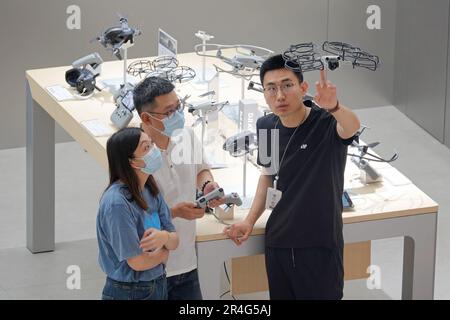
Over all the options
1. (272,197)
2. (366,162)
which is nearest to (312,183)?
(272,197)

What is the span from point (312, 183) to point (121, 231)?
93 centimetres

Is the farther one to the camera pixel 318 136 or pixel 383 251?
pixel 383 251

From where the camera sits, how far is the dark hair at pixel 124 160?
17.4ft

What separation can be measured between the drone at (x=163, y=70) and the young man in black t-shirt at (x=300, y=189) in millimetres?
1583

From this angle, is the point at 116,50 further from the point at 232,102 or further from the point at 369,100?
the point at 369,100

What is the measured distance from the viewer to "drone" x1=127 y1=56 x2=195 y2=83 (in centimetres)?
733

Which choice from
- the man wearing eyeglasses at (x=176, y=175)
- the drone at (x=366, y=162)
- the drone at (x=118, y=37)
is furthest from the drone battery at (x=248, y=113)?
the drone at (x=118, y=37)

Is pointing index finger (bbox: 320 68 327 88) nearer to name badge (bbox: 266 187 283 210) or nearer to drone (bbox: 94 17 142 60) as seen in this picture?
name badge (bbox: 266 187 283 210)

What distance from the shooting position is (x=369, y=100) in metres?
10.3

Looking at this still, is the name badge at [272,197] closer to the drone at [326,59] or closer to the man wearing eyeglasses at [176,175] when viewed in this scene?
the man wearing eyeglasses at [176,175]

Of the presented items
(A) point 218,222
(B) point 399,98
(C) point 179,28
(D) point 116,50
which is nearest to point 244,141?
(A) point 218,222

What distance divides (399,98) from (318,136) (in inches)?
185

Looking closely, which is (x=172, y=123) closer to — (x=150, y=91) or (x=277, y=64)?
(x=150, y=91)

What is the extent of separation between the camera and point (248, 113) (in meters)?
6.71
